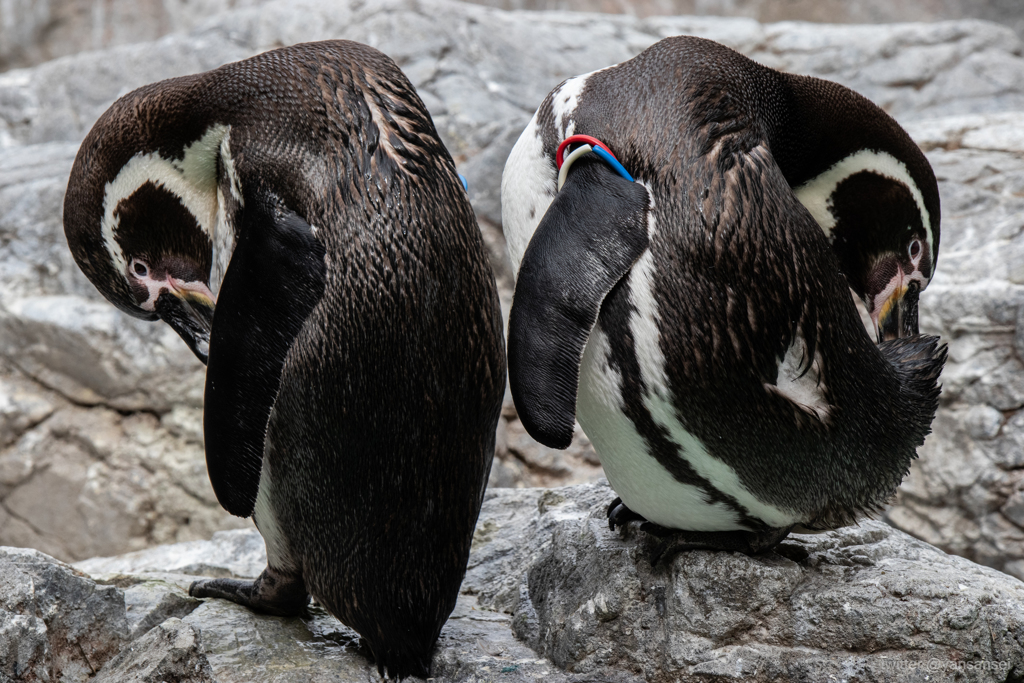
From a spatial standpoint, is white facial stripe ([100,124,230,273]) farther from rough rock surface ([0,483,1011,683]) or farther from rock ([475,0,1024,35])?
rock ([475,0,1024,35])

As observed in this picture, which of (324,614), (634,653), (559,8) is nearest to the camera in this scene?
(634,653)

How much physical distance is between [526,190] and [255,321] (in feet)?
1.56

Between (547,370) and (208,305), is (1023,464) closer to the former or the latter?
(547,370)

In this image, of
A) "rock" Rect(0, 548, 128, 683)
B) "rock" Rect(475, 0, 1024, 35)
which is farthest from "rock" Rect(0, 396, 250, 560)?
"rock" Rect(475, 0, 1024, 35)

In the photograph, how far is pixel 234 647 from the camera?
1.55 metres

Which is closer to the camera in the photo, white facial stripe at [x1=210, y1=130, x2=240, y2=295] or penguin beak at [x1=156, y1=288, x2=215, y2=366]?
white facial stripe at [x1=210, y1=130, x2=240, y2=295]

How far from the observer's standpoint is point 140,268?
1.63 metres

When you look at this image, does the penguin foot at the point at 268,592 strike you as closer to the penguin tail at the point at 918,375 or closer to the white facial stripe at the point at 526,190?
the white facial stripe at the point at 526,190

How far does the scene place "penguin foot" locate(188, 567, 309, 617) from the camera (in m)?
1.65

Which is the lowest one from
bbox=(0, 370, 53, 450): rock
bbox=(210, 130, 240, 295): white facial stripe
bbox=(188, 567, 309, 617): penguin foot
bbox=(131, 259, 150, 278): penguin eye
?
bbox=(0, 370, 53, 450): rock

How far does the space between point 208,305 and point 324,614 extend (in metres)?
0.61

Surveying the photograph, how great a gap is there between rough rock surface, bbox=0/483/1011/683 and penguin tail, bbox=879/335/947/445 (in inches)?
9.5

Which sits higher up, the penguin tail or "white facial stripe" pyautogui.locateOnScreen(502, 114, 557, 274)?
"white facial stripe" pyautogui.locateOnScreen(502, 114, 557, 274)

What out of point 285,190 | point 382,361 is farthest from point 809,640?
point 285,190
